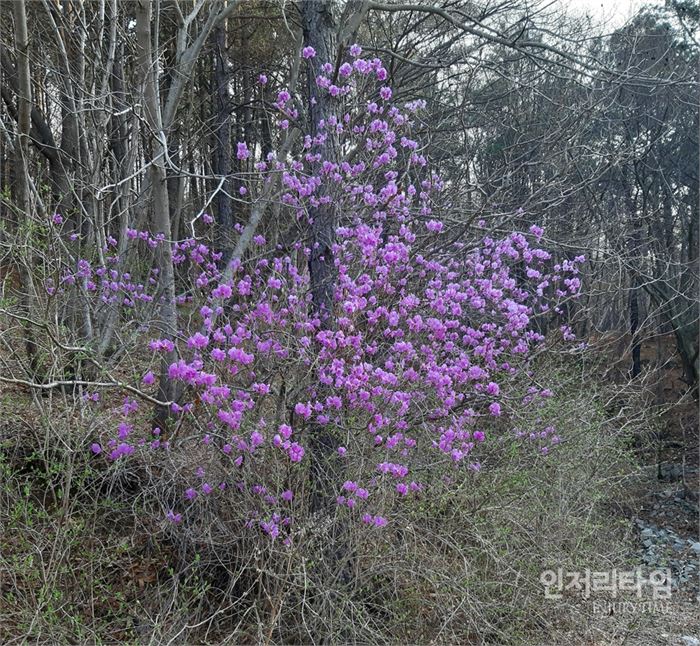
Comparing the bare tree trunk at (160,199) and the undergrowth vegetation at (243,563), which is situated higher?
the bare tree trunk at (160,199)

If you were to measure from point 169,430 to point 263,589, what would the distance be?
55.8 inches

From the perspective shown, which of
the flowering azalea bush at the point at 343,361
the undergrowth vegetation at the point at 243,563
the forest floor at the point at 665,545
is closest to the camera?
the undergrowth vegetation at the point at 243,563

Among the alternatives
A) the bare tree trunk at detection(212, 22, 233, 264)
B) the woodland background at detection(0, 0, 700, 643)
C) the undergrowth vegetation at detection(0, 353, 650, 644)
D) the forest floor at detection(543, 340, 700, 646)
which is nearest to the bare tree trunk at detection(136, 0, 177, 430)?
the woodland background at detection(0, 0, 700, 643)

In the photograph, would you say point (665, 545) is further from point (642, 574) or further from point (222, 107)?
point (222, 107)

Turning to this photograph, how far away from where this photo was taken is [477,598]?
4059mm

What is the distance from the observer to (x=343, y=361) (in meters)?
3.72

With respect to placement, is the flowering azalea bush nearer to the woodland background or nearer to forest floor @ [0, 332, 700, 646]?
the woodland background

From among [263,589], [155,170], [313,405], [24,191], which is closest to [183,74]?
[155,170]

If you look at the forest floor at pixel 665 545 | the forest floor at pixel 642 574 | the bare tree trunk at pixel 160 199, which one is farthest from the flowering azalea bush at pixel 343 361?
the forest floor at pixel 665 545

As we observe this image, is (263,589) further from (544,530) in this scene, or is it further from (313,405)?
(544,530)

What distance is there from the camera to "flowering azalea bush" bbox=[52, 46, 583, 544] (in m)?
3.72

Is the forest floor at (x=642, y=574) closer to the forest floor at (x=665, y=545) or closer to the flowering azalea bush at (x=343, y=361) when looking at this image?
the forest floor at (x=665, y=545)

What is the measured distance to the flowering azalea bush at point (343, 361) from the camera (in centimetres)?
372

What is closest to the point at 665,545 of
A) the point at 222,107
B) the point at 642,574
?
the point at 642,574
